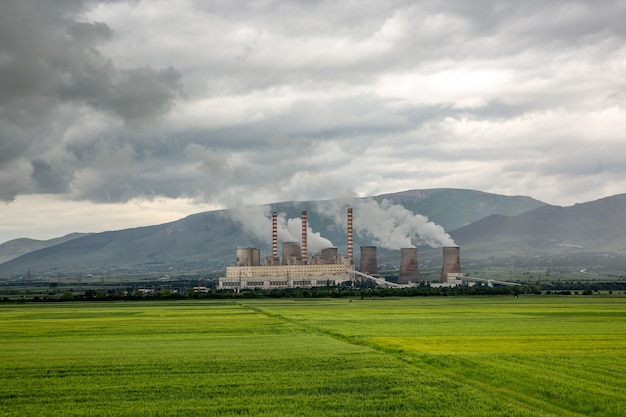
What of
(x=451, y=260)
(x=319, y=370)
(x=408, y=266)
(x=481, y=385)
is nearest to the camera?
(x=481, y=385)

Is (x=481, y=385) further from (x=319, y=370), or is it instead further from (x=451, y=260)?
(x=451, y=260)

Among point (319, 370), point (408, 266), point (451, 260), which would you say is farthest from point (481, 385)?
point (408, 266)

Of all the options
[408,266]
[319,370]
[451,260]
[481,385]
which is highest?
[451,260]

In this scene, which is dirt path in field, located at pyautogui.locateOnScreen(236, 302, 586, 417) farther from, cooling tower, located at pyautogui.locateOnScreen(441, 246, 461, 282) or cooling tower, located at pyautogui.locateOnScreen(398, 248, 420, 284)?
cooling tower, located at pyautogui.locateOnScreen(398, 248, 420, 284)

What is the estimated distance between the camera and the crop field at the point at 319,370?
2717 centimetres

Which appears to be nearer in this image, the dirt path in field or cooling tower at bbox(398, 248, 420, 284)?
the dirt path in field

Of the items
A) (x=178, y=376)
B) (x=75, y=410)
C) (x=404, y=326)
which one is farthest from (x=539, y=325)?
(x=75, y=410)

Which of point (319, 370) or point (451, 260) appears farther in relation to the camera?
point (451, 260)

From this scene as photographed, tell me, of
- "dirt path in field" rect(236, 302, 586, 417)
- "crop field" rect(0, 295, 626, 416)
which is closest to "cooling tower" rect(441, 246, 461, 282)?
"crop field" rect(0, 295, 626, 416)

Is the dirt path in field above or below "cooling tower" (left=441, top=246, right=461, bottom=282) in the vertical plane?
below

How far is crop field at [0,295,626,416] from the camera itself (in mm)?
27172

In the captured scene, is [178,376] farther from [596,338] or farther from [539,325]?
[539,325]

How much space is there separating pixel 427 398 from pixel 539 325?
3682 centimetres

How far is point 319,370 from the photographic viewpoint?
35438 mm
